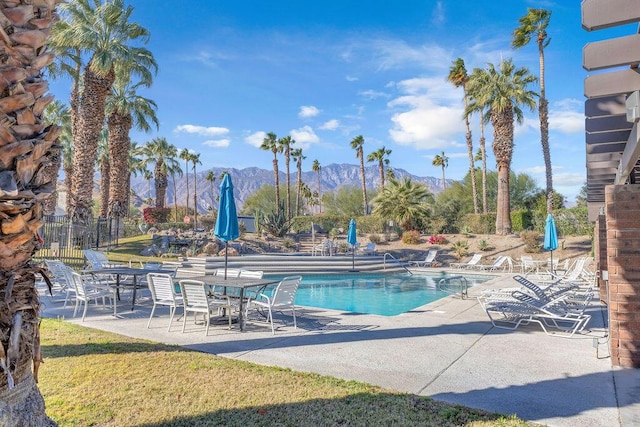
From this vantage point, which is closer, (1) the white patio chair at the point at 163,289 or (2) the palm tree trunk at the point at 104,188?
(1) the white patio chair at the point at 163,289

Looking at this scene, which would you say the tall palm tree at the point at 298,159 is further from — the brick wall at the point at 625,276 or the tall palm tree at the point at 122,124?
the brick wall at the point at 625,276

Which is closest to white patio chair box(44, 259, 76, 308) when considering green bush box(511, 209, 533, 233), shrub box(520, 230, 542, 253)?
shrub box(520, 230, 542, 253)

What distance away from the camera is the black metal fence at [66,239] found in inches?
587

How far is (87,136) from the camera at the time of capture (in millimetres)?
18906

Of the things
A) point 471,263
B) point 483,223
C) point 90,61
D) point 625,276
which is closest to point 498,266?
point 471,263

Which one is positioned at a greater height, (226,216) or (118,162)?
(118,162)

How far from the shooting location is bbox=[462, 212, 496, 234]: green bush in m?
27.6

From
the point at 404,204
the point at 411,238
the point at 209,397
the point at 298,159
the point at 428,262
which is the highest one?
the point at 298,159

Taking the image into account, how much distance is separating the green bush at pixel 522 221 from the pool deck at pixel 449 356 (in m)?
20.6

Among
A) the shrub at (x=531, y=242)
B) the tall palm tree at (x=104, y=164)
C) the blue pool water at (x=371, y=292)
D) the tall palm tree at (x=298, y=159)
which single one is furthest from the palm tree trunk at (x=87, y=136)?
the tall palm tree at (x=298, y=159)

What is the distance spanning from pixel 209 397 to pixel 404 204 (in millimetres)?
24194

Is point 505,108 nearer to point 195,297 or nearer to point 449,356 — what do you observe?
point 449,356

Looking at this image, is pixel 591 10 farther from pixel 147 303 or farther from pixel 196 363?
pixel 147 303

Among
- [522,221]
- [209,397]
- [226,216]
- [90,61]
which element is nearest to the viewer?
[209,397]
